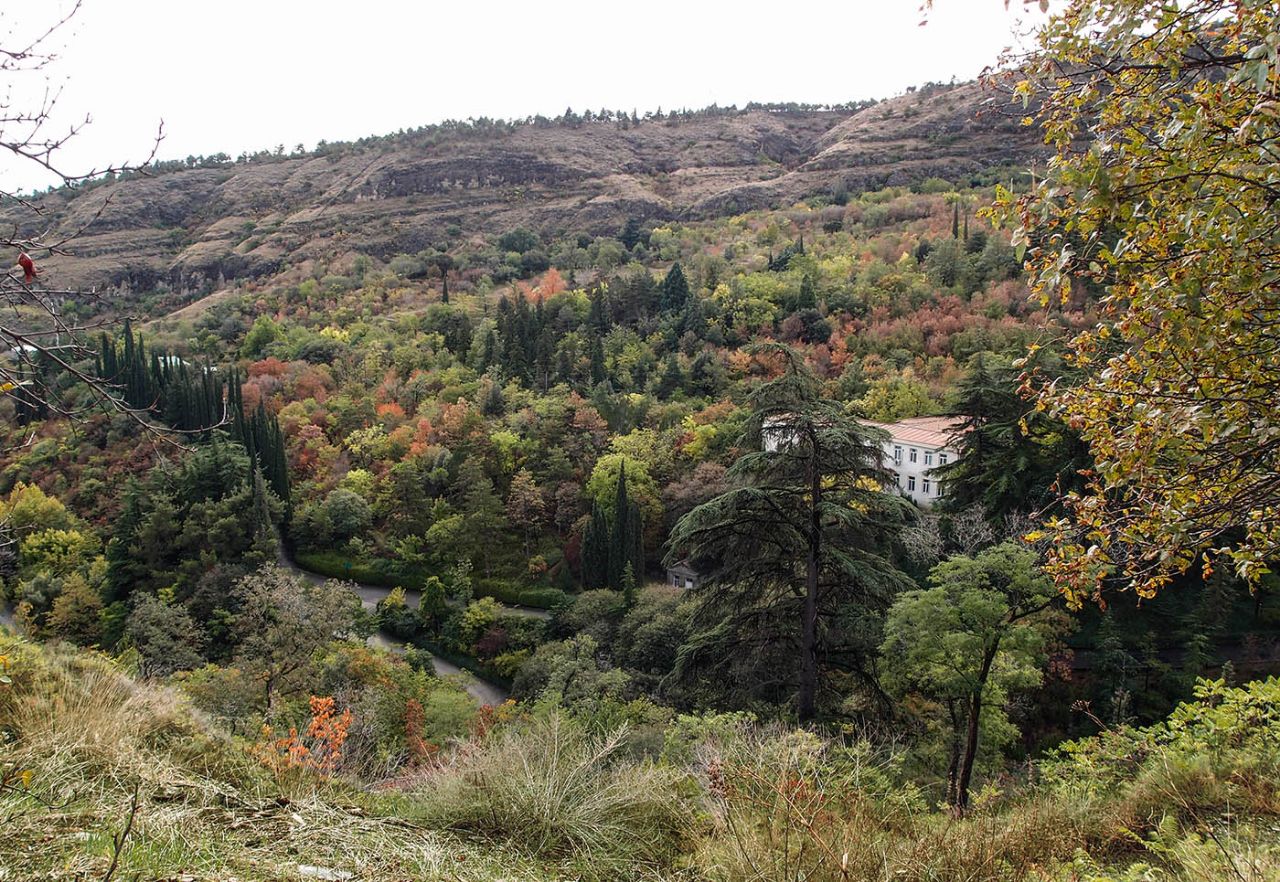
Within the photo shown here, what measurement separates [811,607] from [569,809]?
5787mm

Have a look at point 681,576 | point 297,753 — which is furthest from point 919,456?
point 297,753

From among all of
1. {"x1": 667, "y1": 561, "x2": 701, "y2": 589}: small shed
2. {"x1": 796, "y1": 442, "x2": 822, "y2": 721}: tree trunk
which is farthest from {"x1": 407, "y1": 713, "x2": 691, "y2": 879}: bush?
{"x1": 667, "y1": 561, "x2": 701, "y2": 589}: small shed

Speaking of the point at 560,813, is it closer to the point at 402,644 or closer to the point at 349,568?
the point at 402,644

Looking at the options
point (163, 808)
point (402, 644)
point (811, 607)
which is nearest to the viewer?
point (163, 808)

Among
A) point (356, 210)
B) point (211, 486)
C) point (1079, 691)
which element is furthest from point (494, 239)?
point (1079, 691)

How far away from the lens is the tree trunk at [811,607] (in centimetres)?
868

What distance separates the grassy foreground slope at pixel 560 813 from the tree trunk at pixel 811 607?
12.6 feet

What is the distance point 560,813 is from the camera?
147 inches

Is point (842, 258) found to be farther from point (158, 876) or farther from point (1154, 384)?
point (158, 876)

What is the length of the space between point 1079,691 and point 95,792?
15.8m

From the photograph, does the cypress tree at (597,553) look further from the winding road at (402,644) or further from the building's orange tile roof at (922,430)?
the building's orange tile roof at (922,430)

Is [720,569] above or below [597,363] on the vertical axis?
below

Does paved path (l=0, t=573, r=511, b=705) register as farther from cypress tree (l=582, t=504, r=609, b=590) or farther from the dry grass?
the dry grass

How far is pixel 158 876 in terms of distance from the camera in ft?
8.05
